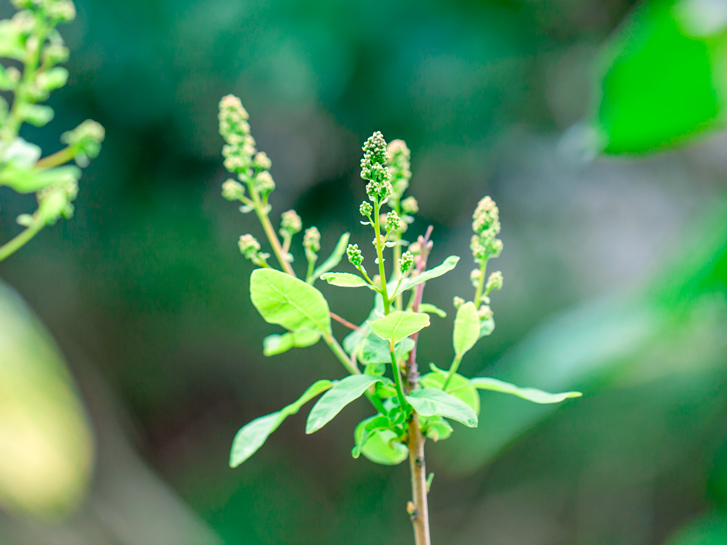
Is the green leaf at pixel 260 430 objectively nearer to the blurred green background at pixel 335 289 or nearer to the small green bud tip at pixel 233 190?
the small green bud tip at pixel 233 190

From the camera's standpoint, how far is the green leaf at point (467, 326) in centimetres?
15

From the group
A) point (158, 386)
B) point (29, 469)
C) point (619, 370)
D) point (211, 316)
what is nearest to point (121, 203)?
point (211, 316)

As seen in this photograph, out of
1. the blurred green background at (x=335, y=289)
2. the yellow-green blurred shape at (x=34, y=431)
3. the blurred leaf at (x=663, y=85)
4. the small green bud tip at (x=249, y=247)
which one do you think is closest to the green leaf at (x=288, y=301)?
the small green bud tip at (x=249, y=247)

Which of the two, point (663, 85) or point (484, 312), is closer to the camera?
point (484, 312)

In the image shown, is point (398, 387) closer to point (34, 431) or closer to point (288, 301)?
point (288, 301)

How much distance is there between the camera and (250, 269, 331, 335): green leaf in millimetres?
143

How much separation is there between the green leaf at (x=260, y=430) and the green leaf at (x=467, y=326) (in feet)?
0.13

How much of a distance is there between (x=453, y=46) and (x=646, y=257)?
61 centimetres

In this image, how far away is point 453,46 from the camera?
39.9 inches

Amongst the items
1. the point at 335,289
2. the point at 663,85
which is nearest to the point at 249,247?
the point at 663,85

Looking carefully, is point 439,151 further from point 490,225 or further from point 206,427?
point 490,225

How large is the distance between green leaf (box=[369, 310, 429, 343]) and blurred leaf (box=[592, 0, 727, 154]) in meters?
0.62

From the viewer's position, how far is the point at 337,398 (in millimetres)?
135

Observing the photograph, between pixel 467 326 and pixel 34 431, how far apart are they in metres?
0.76
